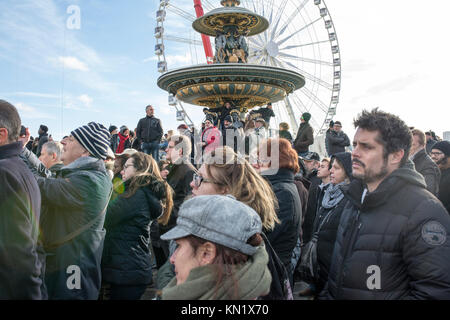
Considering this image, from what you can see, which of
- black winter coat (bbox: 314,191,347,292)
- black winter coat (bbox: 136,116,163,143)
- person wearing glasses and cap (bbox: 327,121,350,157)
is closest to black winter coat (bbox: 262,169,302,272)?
black winter coat (bbox: 314,191,347,292)

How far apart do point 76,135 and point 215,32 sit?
13.7 m

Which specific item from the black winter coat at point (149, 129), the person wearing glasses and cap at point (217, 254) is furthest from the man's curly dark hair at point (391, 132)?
the black winter coat at point (149, 129)

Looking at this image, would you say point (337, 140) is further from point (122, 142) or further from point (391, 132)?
point (391, 132)

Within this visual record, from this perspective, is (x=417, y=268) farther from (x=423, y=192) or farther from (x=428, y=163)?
(x=428, y=163)

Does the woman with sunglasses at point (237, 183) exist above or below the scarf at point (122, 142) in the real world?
below

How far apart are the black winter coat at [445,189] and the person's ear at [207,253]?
4.58 m

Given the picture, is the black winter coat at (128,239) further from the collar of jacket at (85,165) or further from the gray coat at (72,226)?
the collar of jacket at (85,165)

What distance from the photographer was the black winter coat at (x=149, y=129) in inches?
435

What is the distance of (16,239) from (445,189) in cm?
510

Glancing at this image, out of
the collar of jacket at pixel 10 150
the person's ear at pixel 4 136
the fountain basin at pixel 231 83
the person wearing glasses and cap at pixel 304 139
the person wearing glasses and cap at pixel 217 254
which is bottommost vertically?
the person wearing glasses and cap at pixel 217 254

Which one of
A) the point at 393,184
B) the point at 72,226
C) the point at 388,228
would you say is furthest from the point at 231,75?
Result: the point at 388,228

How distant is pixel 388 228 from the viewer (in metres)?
2.15

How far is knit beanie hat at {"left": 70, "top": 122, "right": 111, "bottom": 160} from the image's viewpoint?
317cm

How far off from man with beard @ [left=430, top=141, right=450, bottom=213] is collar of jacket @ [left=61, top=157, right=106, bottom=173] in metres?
4.42
